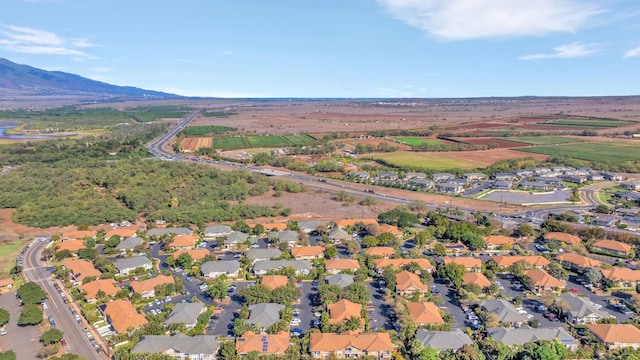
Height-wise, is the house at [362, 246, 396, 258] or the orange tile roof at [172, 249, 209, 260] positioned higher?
the house at [362, 246, 396, 258]

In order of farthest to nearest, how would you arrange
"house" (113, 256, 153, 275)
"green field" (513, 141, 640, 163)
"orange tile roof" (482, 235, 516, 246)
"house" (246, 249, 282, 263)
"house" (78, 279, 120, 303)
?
"green field" (513, 141, 640, 163)
"orange tile roof" (482, 235, 516, 246)
"house" (246, 249, 282, 263)
"house" (113, 256, 153, 275)
"house" (78, 279, 120, 303)

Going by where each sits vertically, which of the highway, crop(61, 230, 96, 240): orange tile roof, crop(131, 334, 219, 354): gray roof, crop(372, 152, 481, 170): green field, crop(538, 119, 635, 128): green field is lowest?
the highway

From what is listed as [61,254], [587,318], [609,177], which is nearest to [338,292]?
[587,318]

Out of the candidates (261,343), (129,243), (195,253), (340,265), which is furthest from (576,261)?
(129,243)

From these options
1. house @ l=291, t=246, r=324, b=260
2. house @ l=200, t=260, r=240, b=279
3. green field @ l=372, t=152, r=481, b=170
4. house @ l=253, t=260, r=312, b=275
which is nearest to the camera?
house @ l=200, t=260, r=240, b=279

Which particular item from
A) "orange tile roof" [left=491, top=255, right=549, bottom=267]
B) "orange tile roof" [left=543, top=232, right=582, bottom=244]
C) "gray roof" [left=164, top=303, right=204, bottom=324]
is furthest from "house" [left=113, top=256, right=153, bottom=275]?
"orange tile roof" [left=543, top=232, right=582, bottom=244]

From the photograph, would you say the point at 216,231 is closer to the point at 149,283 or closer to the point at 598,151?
the point at 149,283

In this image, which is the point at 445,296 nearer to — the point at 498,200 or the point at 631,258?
the point at 631,258

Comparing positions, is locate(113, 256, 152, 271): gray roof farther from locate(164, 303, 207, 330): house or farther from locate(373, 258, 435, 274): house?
locate(373, 258, 435, 274): house
